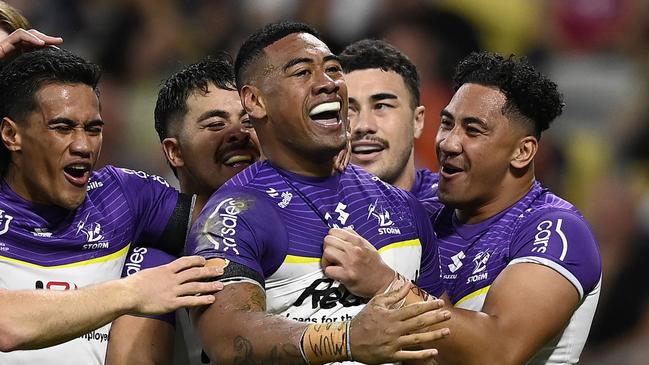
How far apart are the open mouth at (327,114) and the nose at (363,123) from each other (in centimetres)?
171

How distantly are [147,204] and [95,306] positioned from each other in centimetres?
107

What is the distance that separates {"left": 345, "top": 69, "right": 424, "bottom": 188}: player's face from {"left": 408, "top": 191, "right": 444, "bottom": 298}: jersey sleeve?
1.53 m

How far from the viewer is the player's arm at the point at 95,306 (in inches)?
181

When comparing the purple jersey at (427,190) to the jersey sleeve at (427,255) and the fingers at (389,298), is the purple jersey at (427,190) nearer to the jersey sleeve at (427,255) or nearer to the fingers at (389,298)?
the jersey sleeve at (427,255)

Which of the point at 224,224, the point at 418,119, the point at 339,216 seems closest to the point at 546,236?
the point at 339,216

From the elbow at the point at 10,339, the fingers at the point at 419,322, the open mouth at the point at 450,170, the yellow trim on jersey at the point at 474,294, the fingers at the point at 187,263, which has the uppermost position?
the open mouth at the point at 450,170

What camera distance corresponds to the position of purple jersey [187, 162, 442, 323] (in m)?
4.74

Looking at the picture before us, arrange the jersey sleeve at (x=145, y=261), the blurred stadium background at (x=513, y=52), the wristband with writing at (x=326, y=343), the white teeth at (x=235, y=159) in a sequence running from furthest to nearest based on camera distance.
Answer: the blurred stadium background at (x=513, y=52) → the white teeth at (x=235, y=159) → the jersey sleeve at (x=145, y=261) → the wristband with writing at (x=326, y=343)

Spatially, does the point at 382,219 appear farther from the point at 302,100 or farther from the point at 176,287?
the point at 176,287

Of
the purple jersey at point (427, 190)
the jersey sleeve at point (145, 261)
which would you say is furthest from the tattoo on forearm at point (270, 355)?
the purple jersey at point (427, 190)

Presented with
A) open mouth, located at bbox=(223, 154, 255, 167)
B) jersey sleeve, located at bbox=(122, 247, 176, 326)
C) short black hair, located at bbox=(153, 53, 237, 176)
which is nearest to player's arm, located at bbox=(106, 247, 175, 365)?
jersey sleeve, located at bbox=(122, 247, 176, 326)

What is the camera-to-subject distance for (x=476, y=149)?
5.70 meters

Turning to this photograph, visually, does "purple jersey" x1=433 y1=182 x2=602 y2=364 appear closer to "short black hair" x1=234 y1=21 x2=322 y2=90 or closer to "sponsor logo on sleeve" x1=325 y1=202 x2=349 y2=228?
"sponsor logo on sleeve" x1=325 y1=202 x2=349 y2=228

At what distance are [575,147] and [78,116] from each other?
204 inches
